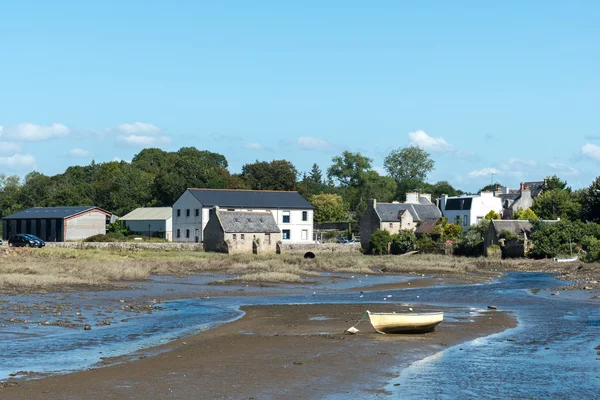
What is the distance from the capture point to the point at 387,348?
2509 centimetres

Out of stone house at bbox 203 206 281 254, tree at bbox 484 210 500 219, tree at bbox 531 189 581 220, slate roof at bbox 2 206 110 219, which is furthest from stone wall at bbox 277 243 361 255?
slate roof at bbox 2 206 110 219

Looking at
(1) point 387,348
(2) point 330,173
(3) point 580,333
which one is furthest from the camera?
(2) point 330,173

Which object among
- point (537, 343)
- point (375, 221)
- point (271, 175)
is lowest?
point (537, 343)

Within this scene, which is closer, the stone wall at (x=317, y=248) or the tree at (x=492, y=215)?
the stone wall at (x=317, y=248)

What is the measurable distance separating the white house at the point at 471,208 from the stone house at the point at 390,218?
14.4 feet

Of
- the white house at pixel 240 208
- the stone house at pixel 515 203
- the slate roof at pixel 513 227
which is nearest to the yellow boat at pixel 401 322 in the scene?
the slate roof at pixel 513 227

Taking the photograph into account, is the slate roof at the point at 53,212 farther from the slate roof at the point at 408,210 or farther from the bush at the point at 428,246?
the bush at the point at 428,246

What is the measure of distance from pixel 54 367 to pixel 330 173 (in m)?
174

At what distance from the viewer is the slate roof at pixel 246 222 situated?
88.4 metres

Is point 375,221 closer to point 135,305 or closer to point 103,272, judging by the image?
point 103,272

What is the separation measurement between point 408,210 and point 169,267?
48.7 metres

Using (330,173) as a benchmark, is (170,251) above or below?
below

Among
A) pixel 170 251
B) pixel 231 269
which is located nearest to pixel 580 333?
pixel 231 269

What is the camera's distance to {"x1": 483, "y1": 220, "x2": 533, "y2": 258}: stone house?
3403 inches
